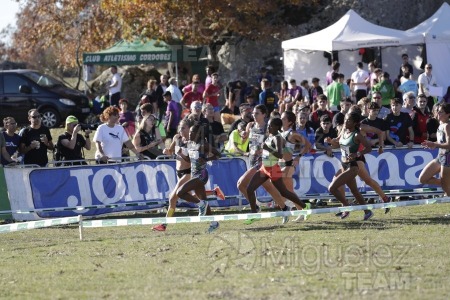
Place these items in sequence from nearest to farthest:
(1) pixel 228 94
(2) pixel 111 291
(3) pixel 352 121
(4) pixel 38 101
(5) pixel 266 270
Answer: (2) pixel 111 291
(5) pixel 266 270
(3) pixel 352 121
(1) pixel 228 94
(4) pixel 38 101

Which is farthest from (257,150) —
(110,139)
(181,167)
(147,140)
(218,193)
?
(147,140)

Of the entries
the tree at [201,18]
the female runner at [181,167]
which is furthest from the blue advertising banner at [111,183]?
the tree at [201,18]

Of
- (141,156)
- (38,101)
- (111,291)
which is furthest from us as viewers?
(38,101)

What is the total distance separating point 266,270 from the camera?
12.0 meters

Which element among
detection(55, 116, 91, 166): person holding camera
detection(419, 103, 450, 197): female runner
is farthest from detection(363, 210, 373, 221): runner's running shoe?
detection(55, 116, 91, 166): person holding camera

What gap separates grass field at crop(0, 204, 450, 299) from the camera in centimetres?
1099

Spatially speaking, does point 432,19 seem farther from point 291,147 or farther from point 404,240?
point 404,240

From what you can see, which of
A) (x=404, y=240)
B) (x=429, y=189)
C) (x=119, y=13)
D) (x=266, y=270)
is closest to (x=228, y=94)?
(x=119, y=13)

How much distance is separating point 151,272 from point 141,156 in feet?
21.4

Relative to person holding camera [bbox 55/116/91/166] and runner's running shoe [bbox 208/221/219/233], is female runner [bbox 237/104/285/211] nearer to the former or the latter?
runner's running shoe [bbox 208/221/219/233]

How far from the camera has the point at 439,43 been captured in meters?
28.9

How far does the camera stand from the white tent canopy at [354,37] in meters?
27.8

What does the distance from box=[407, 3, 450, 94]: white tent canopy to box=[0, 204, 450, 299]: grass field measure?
42.5ft

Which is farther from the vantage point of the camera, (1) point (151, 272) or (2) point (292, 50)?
(2) point (292, 50)
